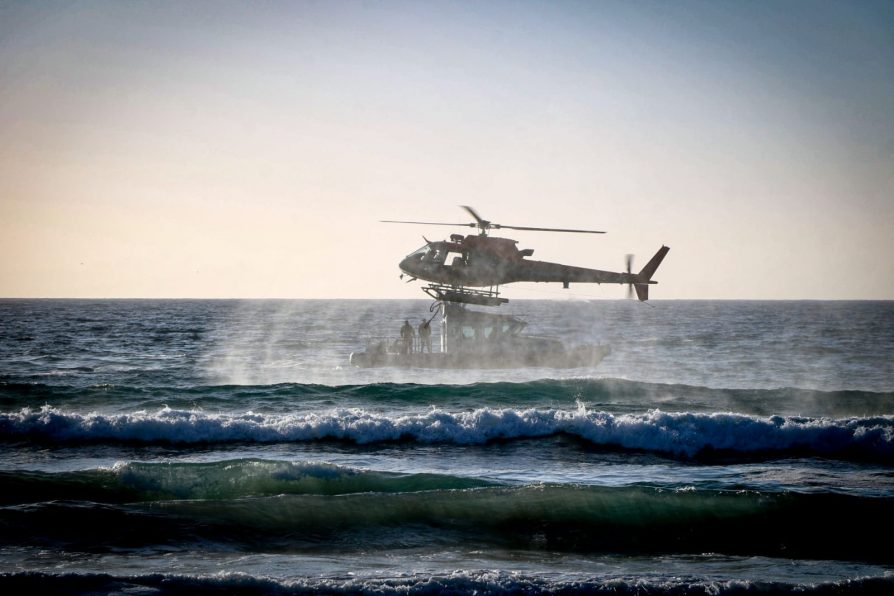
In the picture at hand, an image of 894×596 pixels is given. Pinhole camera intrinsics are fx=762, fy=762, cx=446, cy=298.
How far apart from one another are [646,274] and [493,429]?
14.3 meters

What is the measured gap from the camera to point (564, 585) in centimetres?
1044

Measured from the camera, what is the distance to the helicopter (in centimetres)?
2912

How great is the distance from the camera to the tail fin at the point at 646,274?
3125cm

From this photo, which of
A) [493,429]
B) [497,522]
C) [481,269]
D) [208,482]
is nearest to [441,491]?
[497,522]

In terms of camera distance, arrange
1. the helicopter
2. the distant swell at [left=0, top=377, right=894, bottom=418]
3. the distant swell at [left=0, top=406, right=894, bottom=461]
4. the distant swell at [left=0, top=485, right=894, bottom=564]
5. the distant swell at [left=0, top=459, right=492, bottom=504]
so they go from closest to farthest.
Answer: the distant swell at [left=0, top=485, right=894, bottom=564] < the distant swell at [left=0, top=459, right=492, bottom=504] < the distant swell at [left=0, top=406, right=894, bottom=461] < the distant swell at [left=0, top=377, right=894, bottom=418] < the helicopter

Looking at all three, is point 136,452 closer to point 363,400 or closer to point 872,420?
point 363,400

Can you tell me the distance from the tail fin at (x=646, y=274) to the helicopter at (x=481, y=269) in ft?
0.73

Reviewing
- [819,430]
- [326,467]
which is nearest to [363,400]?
[326,467]

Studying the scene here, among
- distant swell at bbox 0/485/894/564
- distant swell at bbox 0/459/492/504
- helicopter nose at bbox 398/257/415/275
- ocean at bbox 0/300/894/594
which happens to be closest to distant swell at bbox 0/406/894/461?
ocean at bbox 0/300/894/594

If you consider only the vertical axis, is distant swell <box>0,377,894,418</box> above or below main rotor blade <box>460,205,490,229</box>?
below

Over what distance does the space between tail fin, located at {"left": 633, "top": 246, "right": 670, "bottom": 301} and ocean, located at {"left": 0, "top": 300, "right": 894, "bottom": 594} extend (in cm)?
533

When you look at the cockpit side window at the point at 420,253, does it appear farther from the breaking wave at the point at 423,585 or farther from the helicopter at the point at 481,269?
the breaking wave at the point at 423,585

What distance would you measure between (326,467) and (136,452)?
582cm

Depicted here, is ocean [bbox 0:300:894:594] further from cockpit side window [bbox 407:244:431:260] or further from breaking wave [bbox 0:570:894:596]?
cockpit side window [bbox 407:244:431:260]
